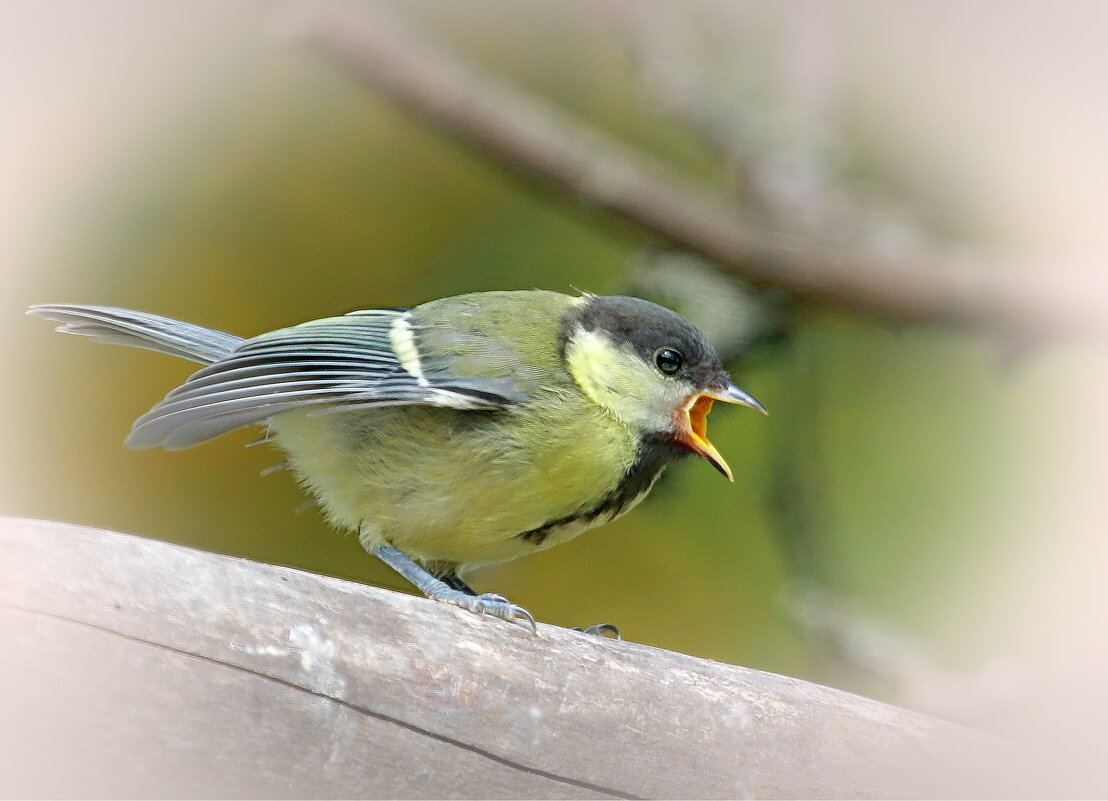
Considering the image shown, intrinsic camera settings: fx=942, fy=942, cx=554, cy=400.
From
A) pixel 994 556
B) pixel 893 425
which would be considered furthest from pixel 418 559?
pixel 994 556

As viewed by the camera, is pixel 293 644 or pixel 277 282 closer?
pixel 293 644

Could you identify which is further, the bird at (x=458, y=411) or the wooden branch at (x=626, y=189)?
the wooden branch at (x=626, y=189)

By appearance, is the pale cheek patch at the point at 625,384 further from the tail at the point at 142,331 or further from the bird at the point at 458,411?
the tail at the point at 142,331

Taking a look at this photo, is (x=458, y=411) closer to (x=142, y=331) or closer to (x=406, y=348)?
(x=406, y=348)

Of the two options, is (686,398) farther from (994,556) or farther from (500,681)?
(994,556)

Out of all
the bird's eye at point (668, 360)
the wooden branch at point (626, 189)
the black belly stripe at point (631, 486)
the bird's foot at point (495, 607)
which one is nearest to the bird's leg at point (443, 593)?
the bird's foot at point (495, 607)

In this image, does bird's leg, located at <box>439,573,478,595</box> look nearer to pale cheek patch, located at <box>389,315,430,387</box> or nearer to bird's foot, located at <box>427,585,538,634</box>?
bird's foot, located at <box>427,585,538,634</box>

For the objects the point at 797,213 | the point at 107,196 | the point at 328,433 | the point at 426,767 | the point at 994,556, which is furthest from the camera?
the point at 107,196
